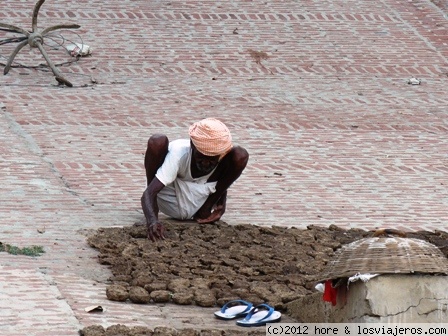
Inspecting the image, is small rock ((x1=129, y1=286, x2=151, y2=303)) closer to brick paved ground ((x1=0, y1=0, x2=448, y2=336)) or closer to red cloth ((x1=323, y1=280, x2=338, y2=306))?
brick paved ground ((x1=0, y1=0, x2=448, y2=336))

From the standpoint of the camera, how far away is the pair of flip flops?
5.64 meters

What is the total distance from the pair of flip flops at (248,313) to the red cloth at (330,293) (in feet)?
1.68

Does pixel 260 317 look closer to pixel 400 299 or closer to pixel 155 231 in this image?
pixel 400 299

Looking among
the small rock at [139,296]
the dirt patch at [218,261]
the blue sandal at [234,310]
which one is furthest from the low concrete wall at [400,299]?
the small rock at [139,296]

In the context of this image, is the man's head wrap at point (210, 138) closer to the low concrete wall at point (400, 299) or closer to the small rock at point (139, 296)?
the small rock at point (139, 296)

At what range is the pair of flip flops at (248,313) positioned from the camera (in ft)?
18.5

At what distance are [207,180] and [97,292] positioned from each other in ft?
5.65

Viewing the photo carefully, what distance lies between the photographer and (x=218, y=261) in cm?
668

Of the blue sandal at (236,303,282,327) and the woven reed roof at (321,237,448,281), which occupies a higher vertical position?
the woven reed roof at (321,237,448,281)

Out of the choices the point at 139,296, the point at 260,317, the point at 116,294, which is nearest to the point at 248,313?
the point at 260,317

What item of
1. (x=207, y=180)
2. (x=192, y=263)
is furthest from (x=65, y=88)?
(x=192, y=263)

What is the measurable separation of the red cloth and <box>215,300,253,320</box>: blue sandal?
2.12 ft

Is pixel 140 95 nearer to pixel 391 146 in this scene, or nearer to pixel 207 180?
pixel 391 146

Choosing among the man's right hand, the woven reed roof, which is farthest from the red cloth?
the man's right hand
